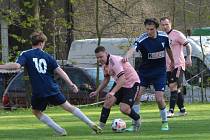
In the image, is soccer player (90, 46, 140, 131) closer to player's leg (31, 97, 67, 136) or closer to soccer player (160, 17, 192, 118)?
player's leg (31, 97, 67, 136)

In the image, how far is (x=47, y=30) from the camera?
93.3ft

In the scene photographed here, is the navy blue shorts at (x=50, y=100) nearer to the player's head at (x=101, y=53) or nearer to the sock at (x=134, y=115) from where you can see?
the player's head at (x=101, y=53)

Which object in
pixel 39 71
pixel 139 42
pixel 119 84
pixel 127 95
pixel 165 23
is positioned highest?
pixel 165 23

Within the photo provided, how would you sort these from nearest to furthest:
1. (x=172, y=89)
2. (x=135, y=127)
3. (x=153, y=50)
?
(x=135, y=127) → (x=153, y=50) → (x=172, y=89)

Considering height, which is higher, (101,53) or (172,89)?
(101,53)

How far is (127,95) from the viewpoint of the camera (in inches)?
505

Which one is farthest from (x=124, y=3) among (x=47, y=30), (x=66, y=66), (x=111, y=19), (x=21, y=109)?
(x=21, y=109)

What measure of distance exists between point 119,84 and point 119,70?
245mm

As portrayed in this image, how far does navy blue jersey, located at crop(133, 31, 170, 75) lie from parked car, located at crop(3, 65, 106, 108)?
10600 mm

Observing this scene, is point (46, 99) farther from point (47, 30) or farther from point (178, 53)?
point (47, 30)

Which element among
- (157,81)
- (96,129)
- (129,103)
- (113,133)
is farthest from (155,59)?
(96,129)

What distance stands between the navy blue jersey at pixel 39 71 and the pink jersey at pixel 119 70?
1.04 meters

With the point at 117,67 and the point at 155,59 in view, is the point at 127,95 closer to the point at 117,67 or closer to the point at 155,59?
the point at 117,67

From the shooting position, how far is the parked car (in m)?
23.8
